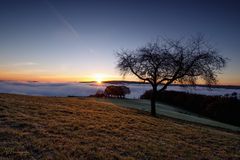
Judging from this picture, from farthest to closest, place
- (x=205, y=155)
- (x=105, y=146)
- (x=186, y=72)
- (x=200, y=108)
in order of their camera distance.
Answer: (x=200, y=108) → (x=186, y=72) → (x=205, y=155) → (x=105, y=146)

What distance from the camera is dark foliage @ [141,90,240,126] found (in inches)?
2157

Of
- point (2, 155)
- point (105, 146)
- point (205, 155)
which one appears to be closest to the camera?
point (2, 155)

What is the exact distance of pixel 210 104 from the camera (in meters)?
59.1

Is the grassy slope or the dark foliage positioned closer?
the grassy slope

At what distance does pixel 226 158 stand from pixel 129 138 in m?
4.41

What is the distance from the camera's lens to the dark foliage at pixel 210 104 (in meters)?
54.8

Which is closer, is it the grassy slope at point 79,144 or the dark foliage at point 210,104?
the grassy slope at point 79,144

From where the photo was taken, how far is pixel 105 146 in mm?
9070

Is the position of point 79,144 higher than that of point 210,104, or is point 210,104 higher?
point 210,104

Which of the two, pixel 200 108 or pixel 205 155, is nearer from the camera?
pixel 205 155

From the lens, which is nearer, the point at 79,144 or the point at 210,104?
the point at 79,144

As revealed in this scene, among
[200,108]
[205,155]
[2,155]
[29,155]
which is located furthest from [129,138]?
[200,108]

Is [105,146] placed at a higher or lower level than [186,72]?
lower

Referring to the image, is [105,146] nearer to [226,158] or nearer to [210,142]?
[226,158]
